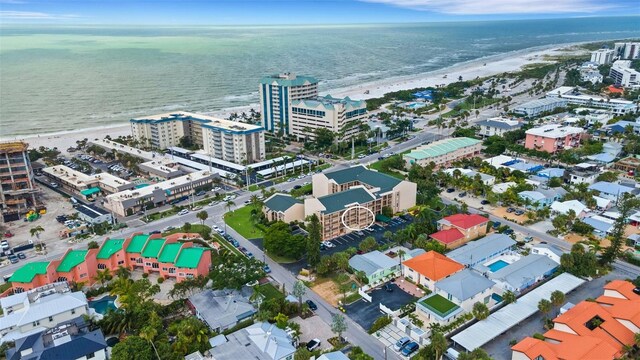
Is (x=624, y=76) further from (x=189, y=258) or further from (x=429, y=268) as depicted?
(x=189, y=258)

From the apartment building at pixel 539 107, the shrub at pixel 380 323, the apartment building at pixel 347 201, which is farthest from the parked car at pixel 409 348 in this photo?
the apartment building at pixel 539 107

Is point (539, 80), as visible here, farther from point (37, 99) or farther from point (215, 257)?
point (37, 99)

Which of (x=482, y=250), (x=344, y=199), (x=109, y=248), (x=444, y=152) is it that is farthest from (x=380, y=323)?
(x=444, y=152)

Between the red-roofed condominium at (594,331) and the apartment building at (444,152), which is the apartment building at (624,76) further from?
the red-roofed condominium at (594,331)

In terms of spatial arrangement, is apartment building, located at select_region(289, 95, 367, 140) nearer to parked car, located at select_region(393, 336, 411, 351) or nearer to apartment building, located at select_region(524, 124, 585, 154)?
apartment building, located at select_region(524, 124, 585, 154)

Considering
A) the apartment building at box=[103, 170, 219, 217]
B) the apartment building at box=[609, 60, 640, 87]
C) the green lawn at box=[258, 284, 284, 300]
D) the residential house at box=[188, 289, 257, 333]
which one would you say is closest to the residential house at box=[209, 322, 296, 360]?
the residential house at box=[188, 289, 257, 333]
